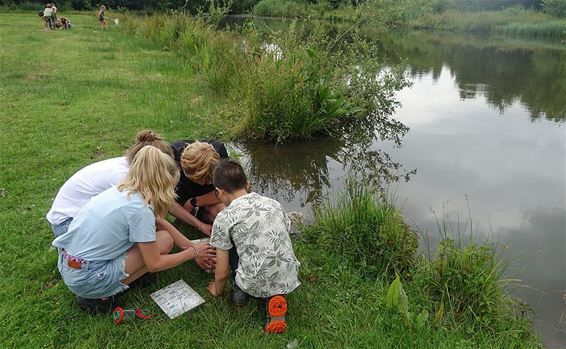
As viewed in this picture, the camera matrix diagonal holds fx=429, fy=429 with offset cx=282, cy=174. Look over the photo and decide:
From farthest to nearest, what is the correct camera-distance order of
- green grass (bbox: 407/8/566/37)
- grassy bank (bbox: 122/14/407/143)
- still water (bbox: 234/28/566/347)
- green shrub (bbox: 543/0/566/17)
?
green shrub (bbox: 543/0/566/17)
green grass (bbox: 407/8/566/37)
grassy bank (bbox: 122/14/407/143)
still water (bbox: 234/28/566/347)

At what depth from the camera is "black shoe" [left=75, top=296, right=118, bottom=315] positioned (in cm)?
264

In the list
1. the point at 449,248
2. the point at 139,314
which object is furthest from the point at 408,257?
the point at 139,314

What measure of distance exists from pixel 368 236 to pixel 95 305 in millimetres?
2032

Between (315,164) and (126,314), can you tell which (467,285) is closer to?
(126,314)

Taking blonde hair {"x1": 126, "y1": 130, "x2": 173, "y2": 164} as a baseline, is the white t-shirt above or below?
below

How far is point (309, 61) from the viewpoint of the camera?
21.0 ft

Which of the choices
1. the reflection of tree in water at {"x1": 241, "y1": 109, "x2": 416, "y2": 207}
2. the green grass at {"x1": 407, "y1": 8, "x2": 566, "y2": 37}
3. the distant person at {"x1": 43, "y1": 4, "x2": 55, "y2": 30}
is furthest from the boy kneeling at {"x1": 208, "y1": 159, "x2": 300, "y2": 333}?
the green grass at {"x1": 407, "y1": 8, "x2": 566, "y2": 37}

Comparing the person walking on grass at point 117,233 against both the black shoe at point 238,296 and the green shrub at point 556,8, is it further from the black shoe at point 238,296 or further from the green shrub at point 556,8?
the green shrub at point 556,8

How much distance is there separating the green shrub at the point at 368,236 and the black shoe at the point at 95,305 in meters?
1.67

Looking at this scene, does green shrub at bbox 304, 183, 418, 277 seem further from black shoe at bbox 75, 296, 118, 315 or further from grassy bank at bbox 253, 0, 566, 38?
grassy bank at bbox 253, 0, 566, 38

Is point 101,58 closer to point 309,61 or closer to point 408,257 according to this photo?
point 309,61

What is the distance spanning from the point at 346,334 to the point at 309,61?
15.2 ft

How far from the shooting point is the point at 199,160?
313 cm

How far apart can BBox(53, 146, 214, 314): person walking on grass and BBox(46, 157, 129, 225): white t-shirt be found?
330 millimetres
